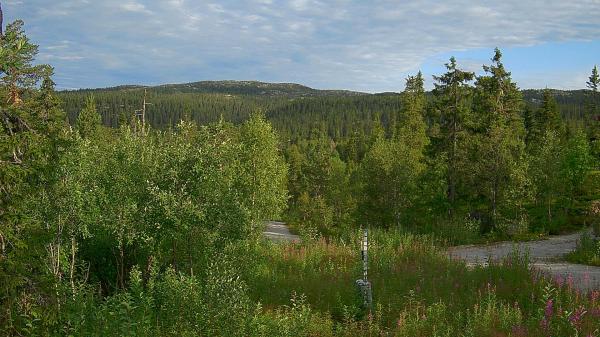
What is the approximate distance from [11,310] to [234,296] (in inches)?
114

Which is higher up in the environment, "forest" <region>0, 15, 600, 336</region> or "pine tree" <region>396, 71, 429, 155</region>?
"pine tree" <region>396, 71, 429, 155</region>

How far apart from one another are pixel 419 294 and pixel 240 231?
449cm

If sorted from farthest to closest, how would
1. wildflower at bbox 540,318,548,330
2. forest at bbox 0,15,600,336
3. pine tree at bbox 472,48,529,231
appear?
pine tree at bbox 472,48,529,231 → wildflower at bbox 540,318,548,330 → forest at bbox 0,15,600,336

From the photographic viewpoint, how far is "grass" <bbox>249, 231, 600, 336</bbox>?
28.3 feet

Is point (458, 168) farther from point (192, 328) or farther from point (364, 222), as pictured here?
point (192, 328)

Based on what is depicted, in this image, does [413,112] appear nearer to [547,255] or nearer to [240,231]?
[547,255]

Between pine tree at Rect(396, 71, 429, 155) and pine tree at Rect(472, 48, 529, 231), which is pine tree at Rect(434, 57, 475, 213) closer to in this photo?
pine tree at Rect(472, 48, 529, 231)

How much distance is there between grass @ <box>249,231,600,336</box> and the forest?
55 mm

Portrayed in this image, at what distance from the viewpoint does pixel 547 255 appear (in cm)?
1814

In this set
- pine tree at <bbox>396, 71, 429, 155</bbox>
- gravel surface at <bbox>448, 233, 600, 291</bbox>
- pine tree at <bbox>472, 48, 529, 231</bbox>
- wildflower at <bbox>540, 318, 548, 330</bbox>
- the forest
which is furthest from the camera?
pine tree at <bbox>396, 71, 429, 155</bbox>

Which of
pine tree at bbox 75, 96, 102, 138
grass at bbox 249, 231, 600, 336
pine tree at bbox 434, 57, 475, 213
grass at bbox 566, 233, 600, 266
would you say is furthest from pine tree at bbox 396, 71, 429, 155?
pine tree at bbox 75, 96, 102, 138

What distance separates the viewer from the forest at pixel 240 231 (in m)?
6.92

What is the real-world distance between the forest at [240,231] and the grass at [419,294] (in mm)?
55

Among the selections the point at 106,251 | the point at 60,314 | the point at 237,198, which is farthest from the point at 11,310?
the point at 106,251
